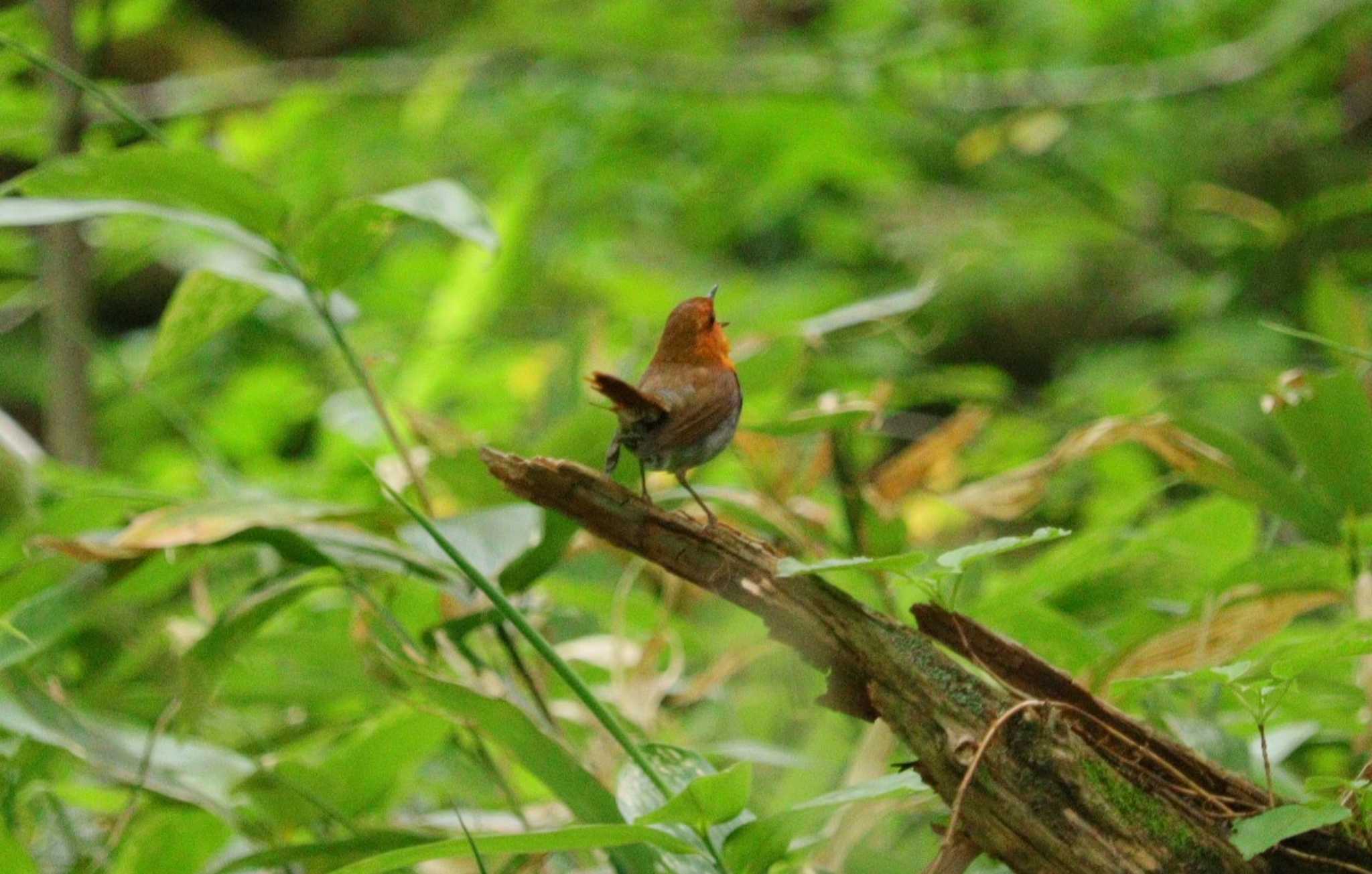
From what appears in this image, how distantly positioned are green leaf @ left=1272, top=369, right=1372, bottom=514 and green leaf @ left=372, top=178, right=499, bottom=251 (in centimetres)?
57

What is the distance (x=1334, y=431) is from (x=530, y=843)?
625 millimetres

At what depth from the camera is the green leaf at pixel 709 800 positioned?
2.10 feet

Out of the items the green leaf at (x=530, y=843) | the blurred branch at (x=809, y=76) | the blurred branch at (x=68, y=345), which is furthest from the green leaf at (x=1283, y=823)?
the blurred branch at (x=809, y=76)

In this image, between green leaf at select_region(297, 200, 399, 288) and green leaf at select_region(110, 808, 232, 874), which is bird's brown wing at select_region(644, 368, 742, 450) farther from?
green leaf at select_region(110, 808, 232, 874)

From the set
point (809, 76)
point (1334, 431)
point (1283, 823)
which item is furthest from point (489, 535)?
point (809, 76)

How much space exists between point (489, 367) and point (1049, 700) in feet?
6.04

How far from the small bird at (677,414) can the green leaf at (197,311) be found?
0.32m

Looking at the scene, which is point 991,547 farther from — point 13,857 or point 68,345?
point 68,345

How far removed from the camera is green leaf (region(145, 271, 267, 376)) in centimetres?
100

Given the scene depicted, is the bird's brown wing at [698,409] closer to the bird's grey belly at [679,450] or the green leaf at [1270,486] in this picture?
the bird's grey belly at [679,450]

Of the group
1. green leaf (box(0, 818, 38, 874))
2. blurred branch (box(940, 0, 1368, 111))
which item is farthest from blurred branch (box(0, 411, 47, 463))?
blurred branch (box(940, 0, 1368, 111))

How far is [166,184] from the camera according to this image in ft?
3.08

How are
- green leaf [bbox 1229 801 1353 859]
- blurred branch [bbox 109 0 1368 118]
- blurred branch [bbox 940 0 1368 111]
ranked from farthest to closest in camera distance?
blurred branch [bbox 940 0 1368 111]
blurred branch [bbox 109 0 1368 118]
green leaf [bbox 1229 801 1353 859]

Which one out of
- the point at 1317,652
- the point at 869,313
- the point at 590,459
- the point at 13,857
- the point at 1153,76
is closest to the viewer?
the point at 1317,652
